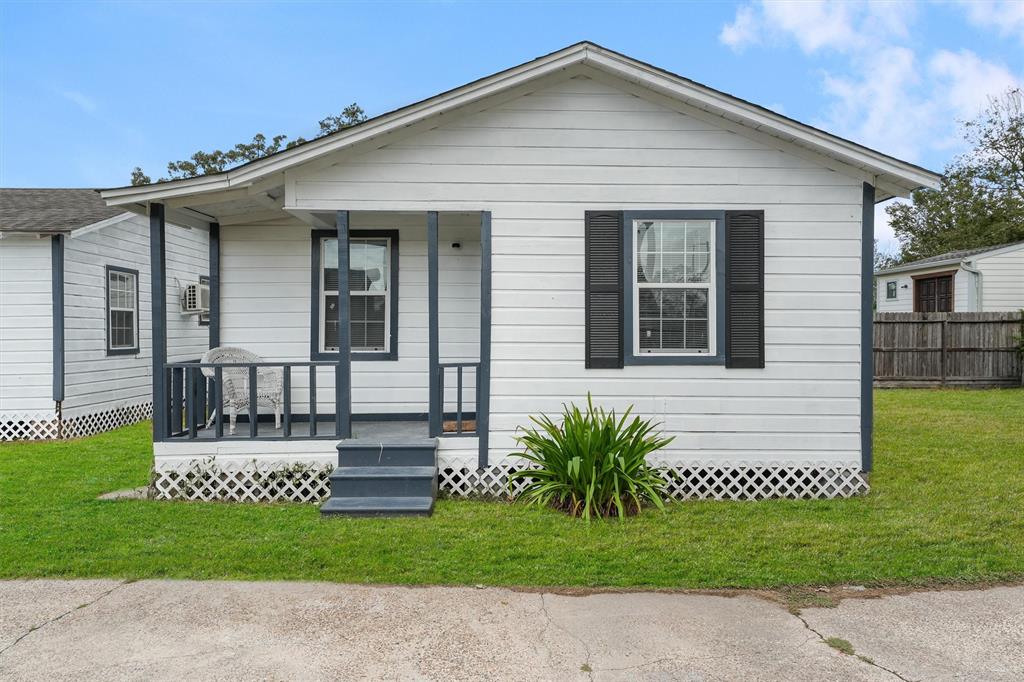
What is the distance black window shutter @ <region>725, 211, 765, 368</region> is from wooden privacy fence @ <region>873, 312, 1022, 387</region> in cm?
1124

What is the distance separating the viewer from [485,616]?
390 centimetres

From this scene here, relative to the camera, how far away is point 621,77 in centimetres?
641

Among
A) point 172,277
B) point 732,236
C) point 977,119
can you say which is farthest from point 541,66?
point 977,119

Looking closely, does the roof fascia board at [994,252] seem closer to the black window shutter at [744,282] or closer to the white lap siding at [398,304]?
the black window shutter at [744,282]

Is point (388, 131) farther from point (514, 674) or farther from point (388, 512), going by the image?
point (514, 674)

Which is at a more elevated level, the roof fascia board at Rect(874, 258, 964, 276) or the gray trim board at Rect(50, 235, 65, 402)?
the roof fascia board at Rect(874, 258, 964, 276)

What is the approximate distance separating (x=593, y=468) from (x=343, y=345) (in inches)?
97.7

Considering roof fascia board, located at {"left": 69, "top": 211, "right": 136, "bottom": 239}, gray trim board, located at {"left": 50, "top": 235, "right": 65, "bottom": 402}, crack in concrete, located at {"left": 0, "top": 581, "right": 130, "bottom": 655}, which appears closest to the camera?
crack in concrete, located at {"left": 0, "top": 581, "right": 130, "bottom": 655}

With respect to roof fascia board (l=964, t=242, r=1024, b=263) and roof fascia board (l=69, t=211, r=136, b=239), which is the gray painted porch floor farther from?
roof fascia board (l=964, t=242, r=1024, b=263)

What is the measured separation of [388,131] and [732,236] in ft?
10.4

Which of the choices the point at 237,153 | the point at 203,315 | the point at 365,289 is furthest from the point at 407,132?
the point at 237,153

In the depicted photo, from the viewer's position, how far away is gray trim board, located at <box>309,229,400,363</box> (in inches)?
313

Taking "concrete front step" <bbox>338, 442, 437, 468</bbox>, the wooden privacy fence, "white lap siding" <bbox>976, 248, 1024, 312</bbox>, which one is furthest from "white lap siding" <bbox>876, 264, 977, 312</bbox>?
"concrete front step" <bbox>338, 442, 437, 468</bbox>

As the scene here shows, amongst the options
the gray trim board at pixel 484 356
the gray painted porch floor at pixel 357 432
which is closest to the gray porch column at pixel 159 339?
the gray painted porch floor at pixel 357 432
